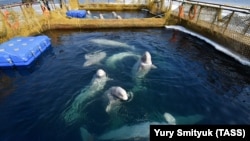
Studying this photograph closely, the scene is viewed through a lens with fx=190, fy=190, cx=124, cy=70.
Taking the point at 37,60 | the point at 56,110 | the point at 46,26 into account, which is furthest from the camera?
the point at 46,26

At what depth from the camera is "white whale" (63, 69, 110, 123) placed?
25.1 feet

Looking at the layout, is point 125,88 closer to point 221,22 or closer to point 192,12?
point 221,22

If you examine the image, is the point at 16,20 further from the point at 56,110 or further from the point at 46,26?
the point at 56,110

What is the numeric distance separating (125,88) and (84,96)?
204 cm

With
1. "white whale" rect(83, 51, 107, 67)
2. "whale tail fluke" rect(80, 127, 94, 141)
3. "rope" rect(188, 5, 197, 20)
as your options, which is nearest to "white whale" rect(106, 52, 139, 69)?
"white whale" rect(83, 51, 107, 67)

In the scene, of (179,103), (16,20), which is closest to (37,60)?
(16,20)

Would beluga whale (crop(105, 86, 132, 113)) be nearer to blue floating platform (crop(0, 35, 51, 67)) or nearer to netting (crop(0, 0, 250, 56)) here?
blue floating platform (crop(0, 35, 51, 67))

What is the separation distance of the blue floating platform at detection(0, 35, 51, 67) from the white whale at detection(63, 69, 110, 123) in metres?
5.09

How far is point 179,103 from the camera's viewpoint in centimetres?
847

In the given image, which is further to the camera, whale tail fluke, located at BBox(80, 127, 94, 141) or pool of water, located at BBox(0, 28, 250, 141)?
pool of water, located at BBox(0, 28, 250, 141)

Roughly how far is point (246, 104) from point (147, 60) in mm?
5196

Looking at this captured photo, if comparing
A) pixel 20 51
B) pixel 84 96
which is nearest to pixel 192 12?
pixel 84 96

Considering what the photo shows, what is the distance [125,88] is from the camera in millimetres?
9445

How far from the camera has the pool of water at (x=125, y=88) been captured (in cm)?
728
